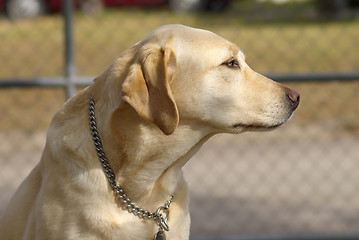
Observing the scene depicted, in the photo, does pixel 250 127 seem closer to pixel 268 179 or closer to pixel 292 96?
pixel 292 96

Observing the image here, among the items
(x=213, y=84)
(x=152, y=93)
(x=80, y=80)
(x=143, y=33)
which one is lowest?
Result: (x=152, y=93)

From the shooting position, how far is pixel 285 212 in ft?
16.5

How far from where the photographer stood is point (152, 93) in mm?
2369

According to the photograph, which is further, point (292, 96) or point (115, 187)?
point (292, 96)

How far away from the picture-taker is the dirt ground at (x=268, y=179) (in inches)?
192

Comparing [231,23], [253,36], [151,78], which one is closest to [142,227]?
[151,78]

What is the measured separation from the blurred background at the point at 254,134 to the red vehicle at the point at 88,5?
0.04 meters

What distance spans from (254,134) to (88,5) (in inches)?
158

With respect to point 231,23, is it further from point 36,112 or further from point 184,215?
point 184,215

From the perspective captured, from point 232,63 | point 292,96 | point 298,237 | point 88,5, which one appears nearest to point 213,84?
point 232,63

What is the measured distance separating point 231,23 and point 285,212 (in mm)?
6043

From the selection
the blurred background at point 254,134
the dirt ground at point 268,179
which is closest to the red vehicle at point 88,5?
the blurred background at point 254,134

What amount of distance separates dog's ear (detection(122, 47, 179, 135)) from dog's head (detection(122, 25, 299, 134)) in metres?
0.04

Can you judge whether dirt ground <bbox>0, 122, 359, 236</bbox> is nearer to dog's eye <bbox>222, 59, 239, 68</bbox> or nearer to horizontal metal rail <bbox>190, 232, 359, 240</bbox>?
horizontal metal rail <bbox>190, 232, 359, 240</bbox>
